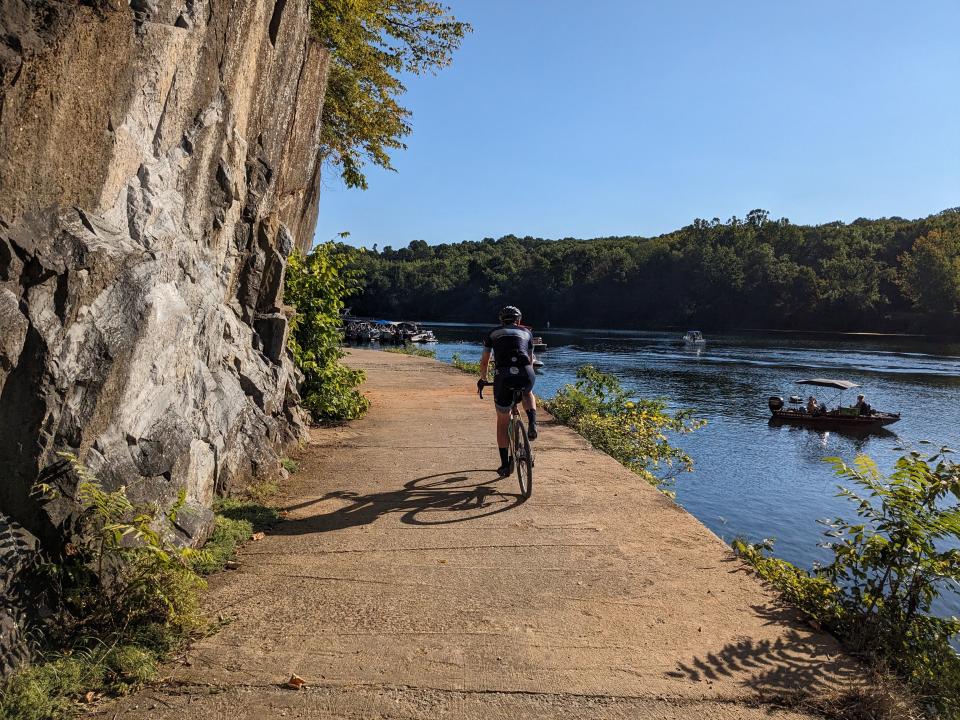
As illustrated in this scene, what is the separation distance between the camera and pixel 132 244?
4473mm

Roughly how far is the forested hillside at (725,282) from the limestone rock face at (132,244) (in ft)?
278

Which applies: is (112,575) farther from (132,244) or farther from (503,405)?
(503,405)

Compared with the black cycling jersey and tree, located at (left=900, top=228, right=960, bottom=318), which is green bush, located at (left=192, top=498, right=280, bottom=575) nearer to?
the black cycling jersey

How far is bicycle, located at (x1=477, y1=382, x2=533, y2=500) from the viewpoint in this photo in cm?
672

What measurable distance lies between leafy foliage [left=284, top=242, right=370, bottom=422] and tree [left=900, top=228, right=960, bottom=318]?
90129 mm

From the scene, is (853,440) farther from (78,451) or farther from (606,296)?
(606,296)

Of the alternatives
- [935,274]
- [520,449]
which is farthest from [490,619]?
[935,274]

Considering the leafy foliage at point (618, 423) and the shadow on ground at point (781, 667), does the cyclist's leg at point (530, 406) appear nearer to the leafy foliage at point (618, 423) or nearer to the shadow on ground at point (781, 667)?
the shadow on ground at point (781, 667)

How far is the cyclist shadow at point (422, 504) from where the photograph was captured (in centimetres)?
606

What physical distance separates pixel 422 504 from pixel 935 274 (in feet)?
316

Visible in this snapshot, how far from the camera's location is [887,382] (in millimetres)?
40844

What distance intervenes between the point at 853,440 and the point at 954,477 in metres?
24.8

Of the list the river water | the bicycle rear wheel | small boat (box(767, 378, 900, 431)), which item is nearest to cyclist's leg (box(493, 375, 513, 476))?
the bicycle rear wheel

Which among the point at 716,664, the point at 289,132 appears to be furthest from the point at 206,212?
the point at 716,664
